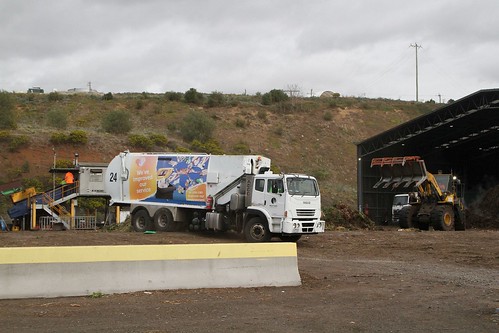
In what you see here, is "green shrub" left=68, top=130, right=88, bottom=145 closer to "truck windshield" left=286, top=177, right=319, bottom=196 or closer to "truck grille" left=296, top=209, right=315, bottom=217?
"truck windshield" left=286, top=177, right=319, bottom=196

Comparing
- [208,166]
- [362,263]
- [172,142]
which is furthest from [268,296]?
[172,142]

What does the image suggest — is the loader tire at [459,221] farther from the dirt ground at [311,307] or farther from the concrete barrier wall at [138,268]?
the concrete barrier wall at [138,268]

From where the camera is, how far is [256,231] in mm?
22594

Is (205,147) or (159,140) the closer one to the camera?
(159,140)

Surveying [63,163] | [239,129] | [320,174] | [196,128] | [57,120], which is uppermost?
[57,120]

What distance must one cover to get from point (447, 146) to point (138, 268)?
39379mm

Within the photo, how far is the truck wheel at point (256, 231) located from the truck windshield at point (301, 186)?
1689mm

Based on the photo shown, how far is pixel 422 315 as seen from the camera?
9.35 metres

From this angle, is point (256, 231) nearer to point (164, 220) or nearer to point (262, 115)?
point (164, 220)

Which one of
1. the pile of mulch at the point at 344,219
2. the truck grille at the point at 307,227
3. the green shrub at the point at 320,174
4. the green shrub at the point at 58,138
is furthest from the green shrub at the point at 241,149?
the truck grille at the point at 307,227

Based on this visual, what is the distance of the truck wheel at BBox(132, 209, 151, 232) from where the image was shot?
90.3ft

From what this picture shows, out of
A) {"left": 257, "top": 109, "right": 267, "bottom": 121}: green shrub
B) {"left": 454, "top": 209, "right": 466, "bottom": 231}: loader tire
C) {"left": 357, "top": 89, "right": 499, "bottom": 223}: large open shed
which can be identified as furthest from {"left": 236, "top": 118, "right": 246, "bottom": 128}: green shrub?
{"left": 454, "top": 209, "right": 466, "bottom": 231}: loader tire

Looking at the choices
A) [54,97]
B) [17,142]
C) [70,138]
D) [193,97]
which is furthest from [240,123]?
[17,142]

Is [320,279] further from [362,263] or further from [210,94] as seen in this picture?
[210,94]
